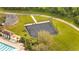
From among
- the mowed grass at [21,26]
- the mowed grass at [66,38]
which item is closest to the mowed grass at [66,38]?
the mowed grass at [66,38]

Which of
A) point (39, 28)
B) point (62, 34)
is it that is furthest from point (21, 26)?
point (62, 34)

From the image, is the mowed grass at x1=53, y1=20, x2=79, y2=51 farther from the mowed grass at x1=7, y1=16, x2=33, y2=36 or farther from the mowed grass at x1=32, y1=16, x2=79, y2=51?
the mowed grass at x1=7, y1=16, x2=33, y2=36

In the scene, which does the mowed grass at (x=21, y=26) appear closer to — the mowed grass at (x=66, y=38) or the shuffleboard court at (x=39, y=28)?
the shuffleboard court at (x=39, y=28)

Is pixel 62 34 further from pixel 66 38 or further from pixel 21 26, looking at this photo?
pixel 21 26

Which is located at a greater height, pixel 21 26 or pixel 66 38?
pixel 21 26
